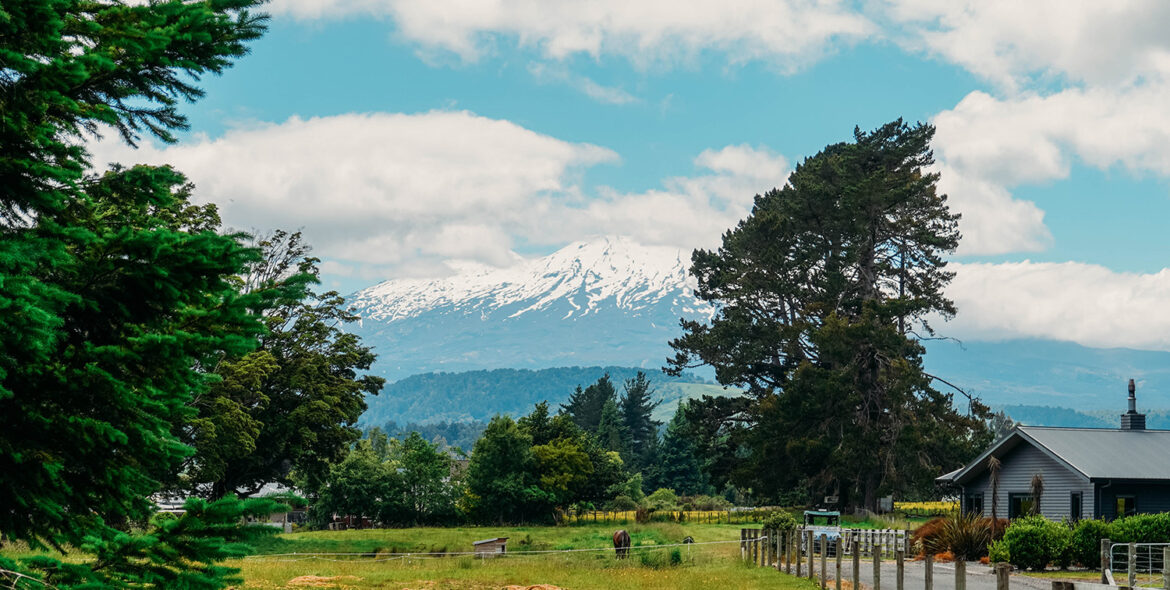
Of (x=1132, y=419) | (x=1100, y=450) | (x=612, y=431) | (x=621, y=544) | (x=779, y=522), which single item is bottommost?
(x=621, y=544)

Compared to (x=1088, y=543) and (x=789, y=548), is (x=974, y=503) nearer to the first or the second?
(x=1088, y=543)

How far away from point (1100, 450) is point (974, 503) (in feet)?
21.8

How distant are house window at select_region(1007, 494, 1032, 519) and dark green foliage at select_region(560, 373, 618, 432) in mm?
98529

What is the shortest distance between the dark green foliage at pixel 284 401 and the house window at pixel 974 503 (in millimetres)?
29113

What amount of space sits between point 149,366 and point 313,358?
4681 cm

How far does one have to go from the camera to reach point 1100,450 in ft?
133

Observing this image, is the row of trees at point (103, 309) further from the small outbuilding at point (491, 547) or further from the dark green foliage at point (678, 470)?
the dark green foliage at point (678, 470)

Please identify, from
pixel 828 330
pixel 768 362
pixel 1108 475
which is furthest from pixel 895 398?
pixel 1108 475

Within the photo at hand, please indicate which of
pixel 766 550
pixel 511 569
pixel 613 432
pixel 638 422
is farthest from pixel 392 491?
pixel 638 422

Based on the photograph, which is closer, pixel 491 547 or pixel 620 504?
pixel 491 547

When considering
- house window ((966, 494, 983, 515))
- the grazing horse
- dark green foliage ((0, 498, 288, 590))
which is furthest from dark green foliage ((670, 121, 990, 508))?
dark green foliage ((0, 498, 288, 590))

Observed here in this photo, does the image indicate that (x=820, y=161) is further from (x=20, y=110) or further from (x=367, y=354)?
(x=20, y=110)

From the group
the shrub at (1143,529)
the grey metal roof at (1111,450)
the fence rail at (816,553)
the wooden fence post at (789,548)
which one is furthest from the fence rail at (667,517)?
the wooden fence post at (789,548)

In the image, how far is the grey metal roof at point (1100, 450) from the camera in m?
38.1
